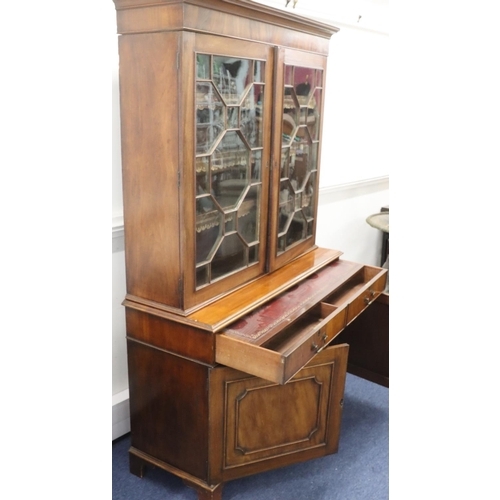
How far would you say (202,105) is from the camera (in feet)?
4.00

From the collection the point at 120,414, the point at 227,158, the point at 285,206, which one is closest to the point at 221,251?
the point at 227,158

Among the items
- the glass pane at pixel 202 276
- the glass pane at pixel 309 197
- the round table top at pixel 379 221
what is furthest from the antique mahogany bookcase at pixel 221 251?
the round table top at pixel 379 221

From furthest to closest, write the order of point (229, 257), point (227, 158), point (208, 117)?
point (229, 257) → point (227, 158) → point (208, 117)

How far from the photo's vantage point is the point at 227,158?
1354 millimetres

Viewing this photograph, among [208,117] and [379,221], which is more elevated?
[208,117]

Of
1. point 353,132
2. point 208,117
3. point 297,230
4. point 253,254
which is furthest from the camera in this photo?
point 353,132

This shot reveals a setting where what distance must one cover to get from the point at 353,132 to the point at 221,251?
137 cm

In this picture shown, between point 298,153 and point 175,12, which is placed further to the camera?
point 298,153

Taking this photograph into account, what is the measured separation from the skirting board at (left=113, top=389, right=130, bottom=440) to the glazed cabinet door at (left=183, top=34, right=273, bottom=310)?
59cm

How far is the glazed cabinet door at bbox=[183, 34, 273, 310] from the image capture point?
1.22 m

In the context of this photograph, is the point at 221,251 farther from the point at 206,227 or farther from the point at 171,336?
the point at 171,336

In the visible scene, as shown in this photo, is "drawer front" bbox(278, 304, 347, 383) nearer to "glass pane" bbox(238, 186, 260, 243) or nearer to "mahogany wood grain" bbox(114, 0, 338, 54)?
"glass pane" bbox(238, 186, 260, 243)

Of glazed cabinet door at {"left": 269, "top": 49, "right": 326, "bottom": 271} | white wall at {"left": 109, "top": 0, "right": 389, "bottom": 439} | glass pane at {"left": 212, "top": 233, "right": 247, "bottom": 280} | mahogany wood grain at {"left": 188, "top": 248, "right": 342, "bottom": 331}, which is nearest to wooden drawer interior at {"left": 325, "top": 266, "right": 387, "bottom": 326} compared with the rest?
mahogany wood grain at {"left": 188, "top": 248, "right": 342, "bottom": 331}
